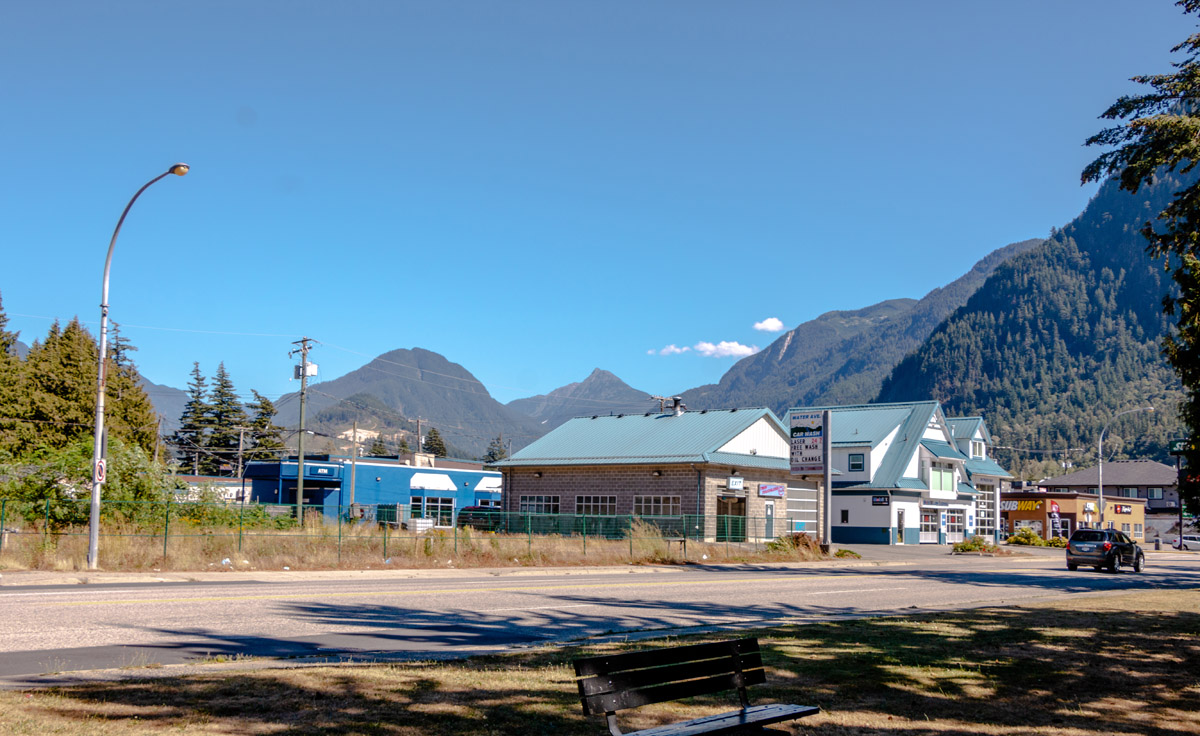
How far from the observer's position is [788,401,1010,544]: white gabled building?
5850 cm

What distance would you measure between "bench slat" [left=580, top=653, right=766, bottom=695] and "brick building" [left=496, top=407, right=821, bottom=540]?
34.8m

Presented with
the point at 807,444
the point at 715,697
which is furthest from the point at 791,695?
the point at 807,444

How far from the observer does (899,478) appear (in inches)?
2295

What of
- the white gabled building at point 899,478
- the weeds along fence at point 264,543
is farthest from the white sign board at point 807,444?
the white gabled building at point 899,478

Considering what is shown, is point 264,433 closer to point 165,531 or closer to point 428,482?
point 428,482

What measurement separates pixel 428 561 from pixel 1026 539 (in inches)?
1878

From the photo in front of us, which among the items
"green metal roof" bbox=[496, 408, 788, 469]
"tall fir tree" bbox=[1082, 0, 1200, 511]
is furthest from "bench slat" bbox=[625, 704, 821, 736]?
"green metal roof" bbox=[496, 408, 788, 469]

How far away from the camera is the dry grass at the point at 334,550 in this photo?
24.0m

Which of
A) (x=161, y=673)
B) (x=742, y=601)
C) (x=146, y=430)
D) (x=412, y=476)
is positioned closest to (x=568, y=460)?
(x=412, y=476)

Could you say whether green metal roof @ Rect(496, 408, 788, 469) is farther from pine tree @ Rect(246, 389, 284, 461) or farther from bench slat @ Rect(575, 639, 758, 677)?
pine tree @ Rect(246, 389, 284, 461)

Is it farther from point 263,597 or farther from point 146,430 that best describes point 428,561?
point 146,430

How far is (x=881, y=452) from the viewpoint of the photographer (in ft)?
199

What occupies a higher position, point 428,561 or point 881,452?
point 881,452

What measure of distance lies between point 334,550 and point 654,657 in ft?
78.4
